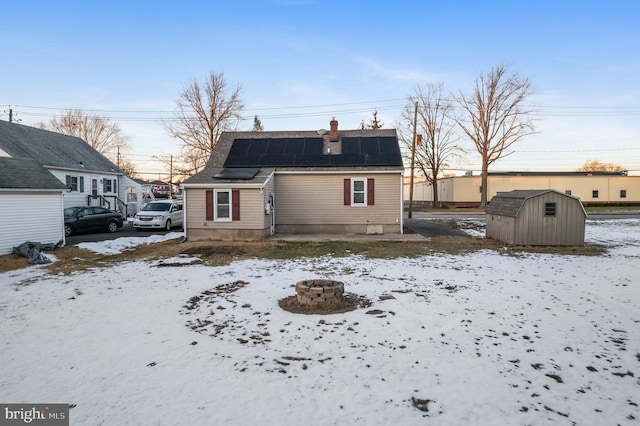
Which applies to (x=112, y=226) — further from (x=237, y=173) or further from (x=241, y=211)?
(x=241, y=211)

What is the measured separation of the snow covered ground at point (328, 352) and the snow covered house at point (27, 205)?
15.3 ft

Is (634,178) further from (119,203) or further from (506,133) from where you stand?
(119,203)

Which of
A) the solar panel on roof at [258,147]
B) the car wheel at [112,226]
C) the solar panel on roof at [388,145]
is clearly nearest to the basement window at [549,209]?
the solar panel on roof at [388,145]

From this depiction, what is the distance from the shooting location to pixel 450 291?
8.44m

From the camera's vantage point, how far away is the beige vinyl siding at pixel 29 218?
13031 millimetres

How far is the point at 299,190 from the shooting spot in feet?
60.3

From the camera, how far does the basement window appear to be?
1466 cm

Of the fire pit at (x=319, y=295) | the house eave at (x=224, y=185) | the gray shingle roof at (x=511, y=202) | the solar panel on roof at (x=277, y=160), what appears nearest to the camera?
the fire pit at (x=319, y=295)

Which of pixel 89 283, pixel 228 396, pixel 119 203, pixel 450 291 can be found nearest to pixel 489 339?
pixel 450 291

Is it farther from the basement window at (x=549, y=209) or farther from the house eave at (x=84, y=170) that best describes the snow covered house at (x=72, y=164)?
the basement window at (x=549, y=209)

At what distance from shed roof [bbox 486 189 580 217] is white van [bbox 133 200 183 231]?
16.8 metres

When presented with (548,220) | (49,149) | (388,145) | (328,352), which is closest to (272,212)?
(388,145)

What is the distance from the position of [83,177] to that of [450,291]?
2902cm

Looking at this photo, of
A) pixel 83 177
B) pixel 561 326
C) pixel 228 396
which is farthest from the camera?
pixel 83 177
